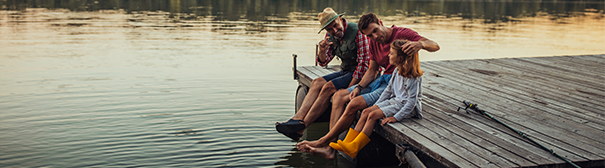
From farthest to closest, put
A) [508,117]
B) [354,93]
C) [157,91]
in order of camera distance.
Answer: [157,91], [354,93], [508,117]

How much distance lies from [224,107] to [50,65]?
5.31 m

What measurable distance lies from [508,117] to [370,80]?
4.32 ft

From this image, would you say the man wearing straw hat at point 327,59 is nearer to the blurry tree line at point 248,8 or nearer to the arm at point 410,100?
the arm at point 410,100

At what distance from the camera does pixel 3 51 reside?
12.3 metres

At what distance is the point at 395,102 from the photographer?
4324 millimetres

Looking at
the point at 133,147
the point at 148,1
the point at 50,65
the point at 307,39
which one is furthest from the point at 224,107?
the point at 148,1

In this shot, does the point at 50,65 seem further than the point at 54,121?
Yes

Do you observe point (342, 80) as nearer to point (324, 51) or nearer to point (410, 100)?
point (324, 51)

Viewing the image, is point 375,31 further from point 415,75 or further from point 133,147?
point 133,147

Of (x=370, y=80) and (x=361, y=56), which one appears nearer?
(x=370, y=80)

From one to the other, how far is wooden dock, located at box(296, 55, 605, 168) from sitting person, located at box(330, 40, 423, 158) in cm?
12

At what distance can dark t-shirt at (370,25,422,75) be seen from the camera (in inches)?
178

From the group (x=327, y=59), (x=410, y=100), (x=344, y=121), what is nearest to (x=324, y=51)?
(x=327, y=59)

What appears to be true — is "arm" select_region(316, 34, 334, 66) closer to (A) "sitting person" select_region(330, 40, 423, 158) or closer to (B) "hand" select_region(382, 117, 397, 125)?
(A) "sitting person" select_region(330, 40, 423, 158)
